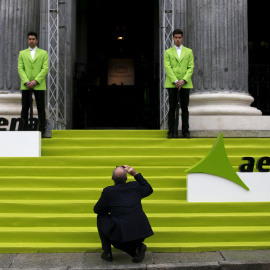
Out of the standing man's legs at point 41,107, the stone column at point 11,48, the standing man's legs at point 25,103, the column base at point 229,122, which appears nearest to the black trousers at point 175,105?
the column base at point 229,122

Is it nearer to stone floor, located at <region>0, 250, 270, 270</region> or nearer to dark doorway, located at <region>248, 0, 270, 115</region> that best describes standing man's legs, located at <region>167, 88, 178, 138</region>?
stone floor, located at <region>0, 250, 270, 270</region>

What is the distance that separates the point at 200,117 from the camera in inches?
403

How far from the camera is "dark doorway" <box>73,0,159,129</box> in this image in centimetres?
1421

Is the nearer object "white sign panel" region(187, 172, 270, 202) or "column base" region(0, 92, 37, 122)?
"white sign panel" region(187, 172, 270, 202)

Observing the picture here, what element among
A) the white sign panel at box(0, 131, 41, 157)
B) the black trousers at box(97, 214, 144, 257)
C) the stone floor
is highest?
the white sign panel at box(0, 131, 41, 157)

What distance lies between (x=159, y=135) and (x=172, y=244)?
386 centimetres

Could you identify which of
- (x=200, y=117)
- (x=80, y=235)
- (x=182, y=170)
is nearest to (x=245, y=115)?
(x=200, y=117)

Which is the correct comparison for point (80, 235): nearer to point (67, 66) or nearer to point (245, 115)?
point (245, 115)

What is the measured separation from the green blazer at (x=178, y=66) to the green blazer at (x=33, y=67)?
8.59ft

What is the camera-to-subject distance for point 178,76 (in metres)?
9.08

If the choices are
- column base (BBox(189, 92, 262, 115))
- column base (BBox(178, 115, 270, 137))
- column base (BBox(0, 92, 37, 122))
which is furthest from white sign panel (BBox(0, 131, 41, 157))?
column base (BBox(189, 92, 262, 115))

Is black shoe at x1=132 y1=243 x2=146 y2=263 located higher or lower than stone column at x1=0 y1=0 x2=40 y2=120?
lower

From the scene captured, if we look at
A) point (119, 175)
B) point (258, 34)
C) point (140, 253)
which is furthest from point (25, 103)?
point (258, 34)

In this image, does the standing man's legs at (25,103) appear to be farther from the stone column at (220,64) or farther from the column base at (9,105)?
the stone column at (220,64)
